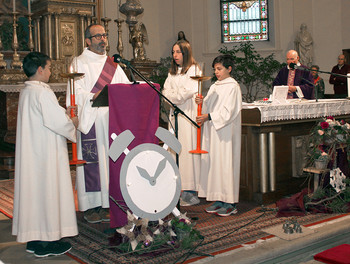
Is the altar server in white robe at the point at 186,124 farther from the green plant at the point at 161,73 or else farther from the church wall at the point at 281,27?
the church wall at the point at 281,27

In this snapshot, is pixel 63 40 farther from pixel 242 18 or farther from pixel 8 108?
pixel 242 18

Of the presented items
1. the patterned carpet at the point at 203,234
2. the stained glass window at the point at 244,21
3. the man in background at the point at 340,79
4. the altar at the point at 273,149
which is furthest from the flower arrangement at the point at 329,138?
the stained glass window at the point at 244,21

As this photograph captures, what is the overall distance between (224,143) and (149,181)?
1.65 m

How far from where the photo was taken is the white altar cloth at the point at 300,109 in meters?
5.94

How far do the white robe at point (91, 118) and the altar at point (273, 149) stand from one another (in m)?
1.73

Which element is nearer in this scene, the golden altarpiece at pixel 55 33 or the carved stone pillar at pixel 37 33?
the golden altarpiece at pixel 55 33

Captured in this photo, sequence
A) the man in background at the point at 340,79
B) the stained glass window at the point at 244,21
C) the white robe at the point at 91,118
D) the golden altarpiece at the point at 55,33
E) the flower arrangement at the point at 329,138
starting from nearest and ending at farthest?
A: the white robe at the point at 91,118 → the flower arrangement at the point at 329,138 → the golden altarpiece at the point at 55,33 → the man in background at the point at 340,79 → the stained glass window at the point at 244,21

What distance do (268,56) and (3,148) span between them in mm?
8164

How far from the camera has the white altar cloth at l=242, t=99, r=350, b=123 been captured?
594 cm

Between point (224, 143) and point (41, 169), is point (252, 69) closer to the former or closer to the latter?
point (224, 143)

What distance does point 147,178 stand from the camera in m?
4.06

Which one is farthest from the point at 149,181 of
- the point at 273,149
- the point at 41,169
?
the point at 273,149

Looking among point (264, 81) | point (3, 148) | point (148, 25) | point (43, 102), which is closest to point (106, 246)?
point (43, 102)

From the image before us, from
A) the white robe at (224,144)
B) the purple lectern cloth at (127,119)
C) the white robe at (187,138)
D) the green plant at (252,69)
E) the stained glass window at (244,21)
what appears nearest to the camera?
the purple lectern cloth at (127,119)
